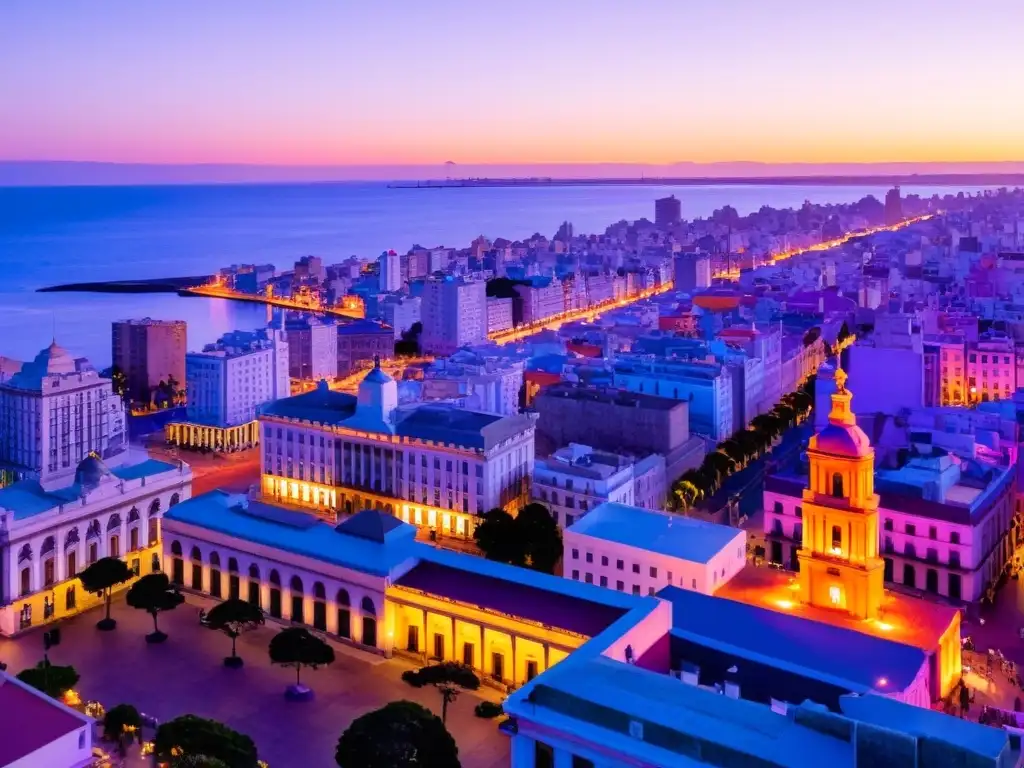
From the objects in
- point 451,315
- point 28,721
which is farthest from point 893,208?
point 28,721

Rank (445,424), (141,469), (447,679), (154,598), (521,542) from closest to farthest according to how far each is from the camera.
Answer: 1. (447,679)
2. (154,598)
3. (521,542)
4. (141,469)
5. (445,424)

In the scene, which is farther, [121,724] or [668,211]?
[668,211]

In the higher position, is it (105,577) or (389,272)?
(389,272)

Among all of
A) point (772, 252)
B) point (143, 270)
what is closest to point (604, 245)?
point (772, 252)

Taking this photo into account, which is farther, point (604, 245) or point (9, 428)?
point (604, 245)

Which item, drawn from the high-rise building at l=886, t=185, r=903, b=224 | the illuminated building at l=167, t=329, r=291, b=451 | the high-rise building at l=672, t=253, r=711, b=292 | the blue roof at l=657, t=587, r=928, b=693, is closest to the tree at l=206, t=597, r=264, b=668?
the blue roof at l=657, t=587, r=928, b=693

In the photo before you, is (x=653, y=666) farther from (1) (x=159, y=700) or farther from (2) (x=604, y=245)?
(2) (x=604, y=245)

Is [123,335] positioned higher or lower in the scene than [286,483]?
higher

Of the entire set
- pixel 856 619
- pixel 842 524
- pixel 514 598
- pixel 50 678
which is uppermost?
pixel 842 524

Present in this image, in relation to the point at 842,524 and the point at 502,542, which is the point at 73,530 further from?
the point at 842,524
